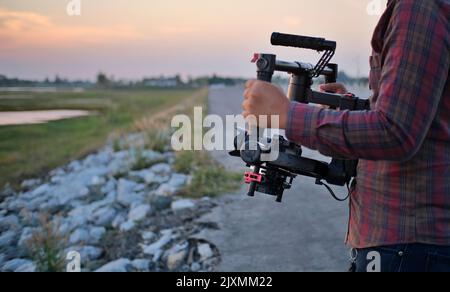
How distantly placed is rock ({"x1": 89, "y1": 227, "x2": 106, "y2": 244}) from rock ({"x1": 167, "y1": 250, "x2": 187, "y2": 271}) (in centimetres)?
188

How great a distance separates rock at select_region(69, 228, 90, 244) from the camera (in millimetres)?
7363

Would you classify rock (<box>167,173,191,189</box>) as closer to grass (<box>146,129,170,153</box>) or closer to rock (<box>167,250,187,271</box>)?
rock (<box>167,250,187,271</box>)

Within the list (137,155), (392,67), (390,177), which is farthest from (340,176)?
(137,155)

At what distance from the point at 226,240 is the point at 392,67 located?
460 cm

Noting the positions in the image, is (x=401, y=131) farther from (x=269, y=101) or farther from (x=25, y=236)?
(x=25, y=236)

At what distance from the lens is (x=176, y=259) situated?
581cm

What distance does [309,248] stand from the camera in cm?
571

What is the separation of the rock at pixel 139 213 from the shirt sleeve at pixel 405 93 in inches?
248

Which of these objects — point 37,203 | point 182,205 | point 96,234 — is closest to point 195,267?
point 182,205

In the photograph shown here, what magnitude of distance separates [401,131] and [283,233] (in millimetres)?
4716

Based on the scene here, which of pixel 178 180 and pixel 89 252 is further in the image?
pixel 178 180

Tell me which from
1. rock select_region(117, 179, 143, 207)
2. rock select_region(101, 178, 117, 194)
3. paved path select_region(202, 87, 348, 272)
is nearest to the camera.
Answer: paved path select_region(202, 87, 348, 272)

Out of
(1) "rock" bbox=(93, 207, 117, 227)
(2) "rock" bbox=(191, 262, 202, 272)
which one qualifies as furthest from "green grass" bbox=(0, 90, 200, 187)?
(2) "rock" bbox=(191, 262, 202, 272)
